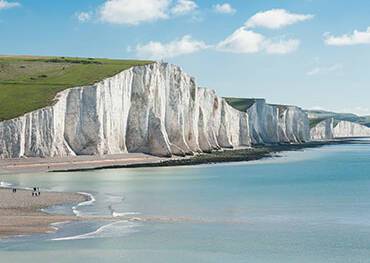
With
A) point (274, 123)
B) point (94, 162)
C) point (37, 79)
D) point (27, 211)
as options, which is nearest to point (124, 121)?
point (94, 162)

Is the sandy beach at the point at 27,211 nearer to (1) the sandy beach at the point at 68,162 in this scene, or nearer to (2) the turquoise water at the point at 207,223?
(2) the turquoise water at the point at 207,223

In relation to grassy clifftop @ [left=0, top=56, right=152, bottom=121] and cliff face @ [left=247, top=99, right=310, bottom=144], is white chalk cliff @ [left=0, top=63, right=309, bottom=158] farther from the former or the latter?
cliff face @ [left=247, top=99, right=310, bottom=144]

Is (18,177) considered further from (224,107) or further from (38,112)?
(224,107)

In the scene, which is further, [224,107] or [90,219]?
[224,107]

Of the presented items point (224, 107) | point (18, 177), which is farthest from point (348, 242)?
point (224, 107)

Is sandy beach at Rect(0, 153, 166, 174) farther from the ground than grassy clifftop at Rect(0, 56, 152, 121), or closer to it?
closer to it

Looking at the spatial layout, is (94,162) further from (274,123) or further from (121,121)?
(274,123)

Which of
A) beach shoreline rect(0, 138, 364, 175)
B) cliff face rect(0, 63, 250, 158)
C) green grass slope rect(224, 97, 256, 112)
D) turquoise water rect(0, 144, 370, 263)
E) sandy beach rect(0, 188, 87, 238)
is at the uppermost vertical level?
green grass slope rect(224, 97, 256, 112)

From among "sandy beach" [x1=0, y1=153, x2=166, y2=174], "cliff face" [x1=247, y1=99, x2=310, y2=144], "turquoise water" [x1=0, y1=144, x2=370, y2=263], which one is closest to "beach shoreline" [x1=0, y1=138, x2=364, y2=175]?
"sandy beach" [x1=0, y1=153, x2=166, y2=174]
